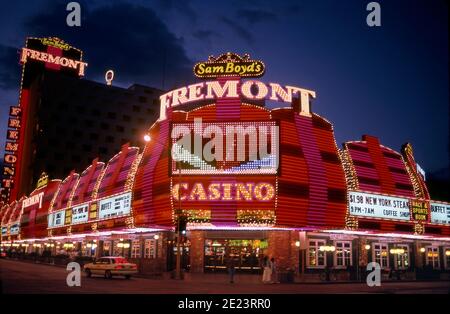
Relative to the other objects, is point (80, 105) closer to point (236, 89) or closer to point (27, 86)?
point (27, 86)

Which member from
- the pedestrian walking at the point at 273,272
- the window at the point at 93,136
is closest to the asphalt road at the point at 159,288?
the pedestrian walking at the point at 273,272

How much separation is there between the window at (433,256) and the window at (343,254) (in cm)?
1204

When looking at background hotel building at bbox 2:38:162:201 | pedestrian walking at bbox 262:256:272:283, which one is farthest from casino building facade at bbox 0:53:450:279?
background hotel building at bbox 2:38:162:201

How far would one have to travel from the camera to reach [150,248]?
4769 cm

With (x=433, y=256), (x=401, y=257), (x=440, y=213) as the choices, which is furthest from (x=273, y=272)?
(x=433, y=256)

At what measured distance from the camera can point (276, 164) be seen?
118ft

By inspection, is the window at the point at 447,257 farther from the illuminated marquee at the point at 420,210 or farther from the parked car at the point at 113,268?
the parked car at the point at 113,268

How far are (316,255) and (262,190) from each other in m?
10.1

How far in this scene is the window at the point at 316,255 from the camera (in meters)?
41.5

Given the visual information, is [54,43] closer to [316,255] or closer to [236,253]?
[236,253]

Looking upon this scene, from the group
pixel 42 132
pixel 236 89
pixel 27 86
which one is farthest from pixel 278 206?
pixel 27 86

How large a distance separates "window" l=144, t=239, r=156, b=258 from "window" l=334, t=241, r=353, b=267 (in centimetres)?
1751

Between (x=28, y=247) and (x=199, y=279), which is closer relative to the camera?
(x=199, y=279)
